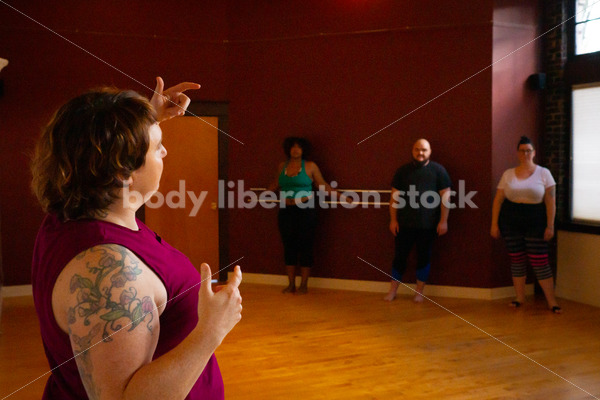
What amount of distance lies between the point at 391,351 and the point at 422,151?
81.2 inches

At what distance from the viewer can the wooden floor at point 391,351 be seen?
330cm

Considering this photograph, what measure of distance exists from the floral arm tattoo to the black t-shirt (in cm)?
469

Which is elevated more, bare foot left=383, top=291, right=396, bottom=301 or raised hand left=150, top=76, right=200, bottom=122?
raised hand left=150, top=76, right=200, bottom=122

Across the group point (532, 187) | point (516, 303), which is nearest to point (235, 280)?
point (532, 187)

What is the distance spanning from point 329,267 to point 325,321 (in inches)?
55.7

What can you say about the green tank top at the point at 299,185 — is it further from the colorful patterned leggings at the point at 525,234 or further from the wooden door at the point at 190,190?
the colorful patterned leggings at the point at 525,234

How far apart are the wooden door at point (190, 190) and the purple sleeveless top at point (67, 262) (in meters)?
5.14

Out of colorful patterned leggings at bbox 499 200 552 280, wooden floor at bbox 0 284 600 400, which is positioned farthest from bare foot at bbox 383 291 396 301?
colorful patterned leggings at bbox 499 200 552 280

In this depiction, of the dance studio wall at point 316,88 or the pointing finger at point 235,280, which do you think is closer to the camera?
the pointing finger at point 235,280

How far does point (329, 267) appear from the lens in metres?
6.17

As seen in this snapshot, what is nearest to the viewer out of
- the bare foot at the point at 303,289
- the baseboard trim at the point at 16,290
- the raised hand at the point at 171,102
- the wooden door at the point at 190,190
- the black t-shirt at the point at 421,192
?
the raised hand at the point at 171,102

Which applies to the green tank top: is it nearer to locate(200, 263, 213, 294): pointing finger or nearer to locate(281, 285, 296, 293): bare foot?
locate(281, 285, 296, 293): bare foot

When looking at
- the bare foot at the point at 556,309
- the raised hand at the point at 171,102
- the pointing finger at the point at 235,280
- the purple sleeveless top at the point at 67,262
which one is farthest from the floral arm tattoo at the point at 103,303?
the bare foot at the point at 556,309

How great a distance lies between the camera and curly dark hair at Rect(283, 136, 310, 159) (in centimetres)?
590
